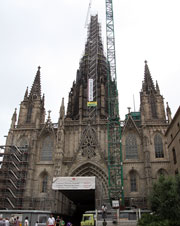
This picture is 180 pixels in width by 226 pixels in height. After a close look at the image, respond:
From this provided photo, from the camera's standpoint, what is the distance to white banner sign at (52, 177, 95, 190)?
30656 mm

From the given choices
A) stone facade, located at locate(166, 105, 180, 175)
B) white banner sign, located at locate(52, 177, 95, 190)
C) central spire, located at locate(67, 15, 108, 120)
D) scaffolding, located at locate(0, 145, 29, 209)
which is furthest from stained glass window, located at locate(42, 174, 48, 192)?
stone facade, located at locate(166, 105, 180, 175)

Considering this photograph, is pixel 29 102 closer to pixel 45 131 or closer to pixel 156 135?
pixel 45 131

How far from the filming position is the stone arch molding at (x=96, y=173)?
35719 mm

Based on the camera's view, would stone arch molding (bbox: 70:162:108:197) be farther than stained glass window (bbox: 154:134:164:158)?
No

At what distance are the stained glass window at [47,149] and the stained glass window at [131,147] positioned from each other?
12211mm

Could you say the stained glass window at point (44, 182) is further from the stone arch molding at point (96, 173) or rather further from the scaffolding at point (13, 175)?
the stone arch molding at point (96, 173)

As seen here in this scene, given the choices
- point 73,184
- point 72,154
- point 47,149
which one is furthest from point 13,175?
point 73,184

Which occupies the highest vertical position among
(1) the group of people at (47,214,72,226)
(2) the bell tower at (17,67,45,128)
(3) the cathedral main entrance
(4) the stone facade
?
(2) the bell tower at (17,67,45,128)

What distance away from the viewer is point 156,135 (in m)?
38.8

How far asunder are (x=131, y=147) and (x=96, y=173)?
6.90m

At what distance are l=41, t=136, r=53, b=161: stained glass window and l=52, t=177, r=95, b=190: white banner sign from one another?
8018 millimetres

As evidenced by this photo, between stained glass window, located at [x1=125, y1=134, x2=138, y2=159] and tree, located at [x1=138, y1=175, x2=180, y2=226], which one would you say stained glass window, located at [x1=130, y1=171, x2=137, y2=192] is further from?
tree, located at [x1=138, y1=175, x2=180, y2=226]

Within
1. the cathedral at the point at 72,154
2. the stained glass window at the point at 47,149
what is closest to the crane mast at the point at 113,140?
the cathedral at the point at 72,154

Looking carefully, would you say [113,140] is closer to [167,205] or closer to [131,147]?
[131,147]
